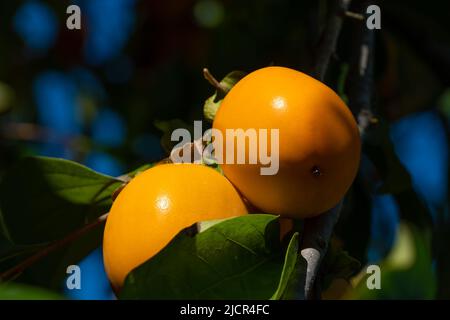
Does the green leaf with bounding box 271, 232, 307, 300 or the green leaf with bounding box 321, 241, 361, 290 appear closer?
the green leaf with bounding box 271, 232, 307, 300

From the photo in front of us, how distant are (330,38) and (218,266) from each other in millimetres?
590

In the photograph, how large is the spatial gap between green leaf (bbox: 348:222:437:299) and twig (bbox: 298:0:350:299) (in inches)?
19.4

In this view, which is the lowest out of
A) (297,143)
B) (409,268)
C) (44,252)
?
(409,268)

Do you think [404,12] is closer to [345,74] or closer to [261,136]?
Answer: [345,74]

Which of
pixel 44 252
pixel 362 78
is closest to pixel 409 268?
pixel 362 78

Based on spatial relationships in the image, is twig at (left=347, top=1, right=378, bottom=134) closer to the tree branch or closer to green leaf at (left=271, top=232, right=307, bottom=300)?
the tree branch

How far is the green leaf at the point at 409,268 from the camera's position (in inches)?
68.4

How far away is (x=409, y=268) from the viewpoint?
1.81 m

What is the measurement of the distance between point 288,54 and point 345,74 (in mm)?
625

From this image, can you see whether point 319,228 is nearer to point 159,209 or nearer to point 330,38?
point 159,209

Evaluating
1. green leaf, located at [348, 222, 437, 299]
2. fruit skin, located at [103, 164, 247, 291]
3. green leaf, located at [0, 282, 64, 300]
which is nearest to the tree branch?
fruit skin, located at [103, 164, 247, 291]

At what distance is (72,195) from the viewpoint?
143 cm

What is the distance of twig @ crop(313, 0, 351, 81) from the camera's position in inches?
55.0
